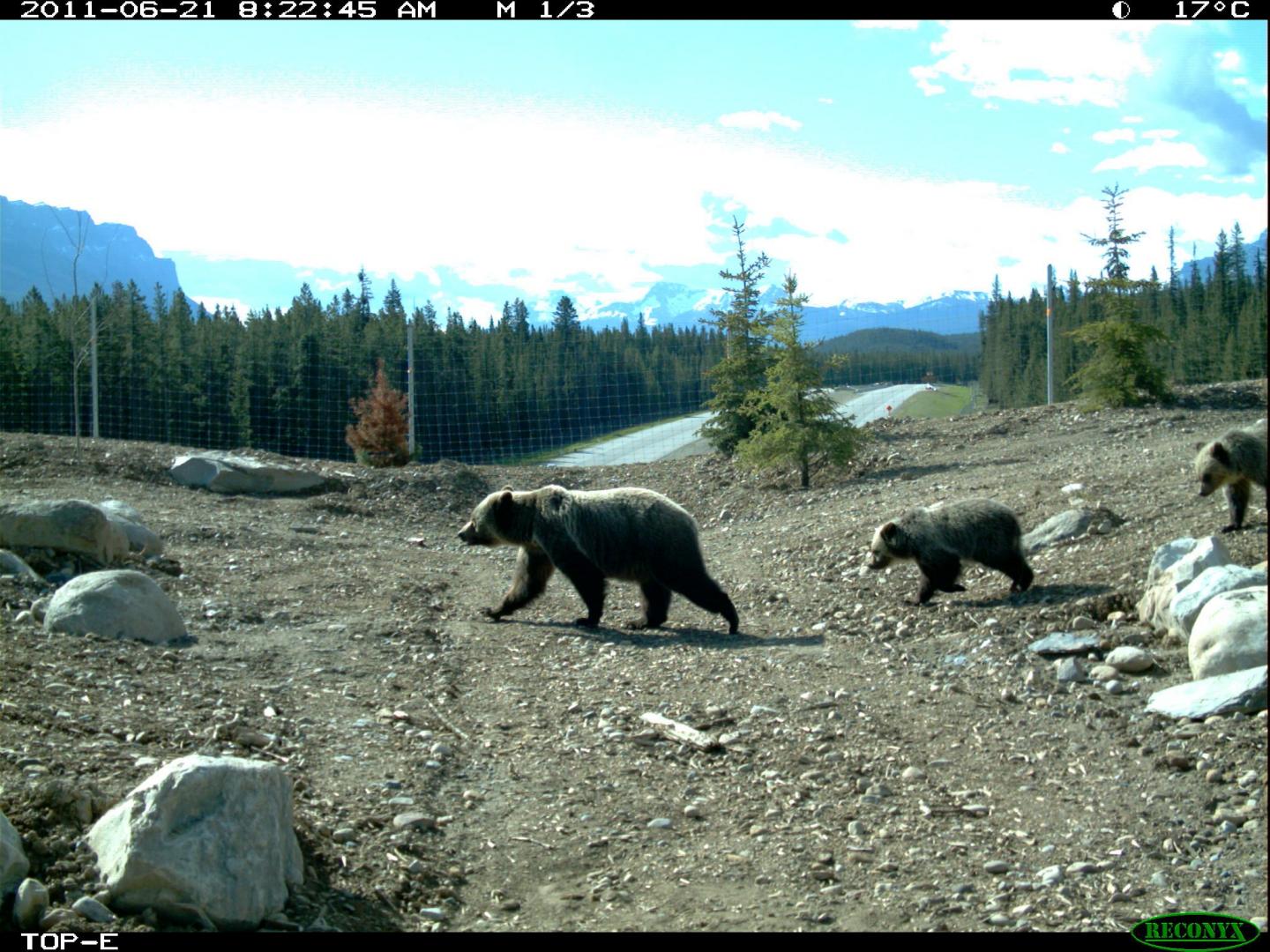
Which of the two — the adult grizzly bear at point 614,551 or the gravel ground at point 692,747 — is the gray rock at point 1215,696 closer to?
the gravel ground at point 692,747

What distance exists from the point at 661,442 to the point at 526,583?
14.9 metres

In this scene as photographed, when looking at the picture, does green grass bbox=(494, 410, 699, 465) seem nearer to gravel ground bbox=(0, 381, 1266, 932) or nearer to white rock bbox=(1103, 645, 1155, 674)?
gravel ground bbox=(0, 381, 1266, 932)

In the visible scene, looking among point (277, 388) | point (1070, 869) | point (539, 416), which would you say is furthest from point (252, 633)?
point (277, 388)

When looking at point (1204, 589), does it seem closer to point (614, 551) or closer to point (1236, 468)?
point (1236, 468)

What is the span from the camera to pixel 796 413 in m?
15.2

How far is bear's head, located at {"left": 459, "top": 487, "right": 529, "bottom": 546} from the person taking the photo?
9633mm

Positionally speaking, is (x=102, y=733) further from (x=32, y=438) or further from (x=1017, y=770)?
(x=32, y=438)

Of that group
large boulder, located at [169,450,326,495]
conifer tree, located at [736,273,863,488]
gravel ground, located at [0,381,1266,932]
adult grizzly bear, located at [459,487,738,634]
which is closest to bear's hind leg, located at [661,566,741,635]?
adult grizzly bear, located at [459,487,738,634]

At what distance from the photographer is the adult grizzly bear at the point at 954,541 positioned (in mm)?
8656

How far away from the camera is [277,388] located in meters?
40.8

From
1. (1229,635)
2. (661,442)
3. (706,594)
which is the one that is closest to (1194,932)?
(1229,635)

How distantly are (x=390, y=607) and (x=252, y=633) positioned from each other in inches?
59.7

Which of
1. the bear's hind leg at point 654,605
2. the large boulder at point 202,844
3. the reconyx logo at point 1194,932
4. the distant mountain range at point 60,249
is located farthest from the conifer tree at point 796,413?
the large boulder at point 202,844

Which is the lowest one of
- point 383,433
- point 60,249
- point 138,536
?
point 138,536
